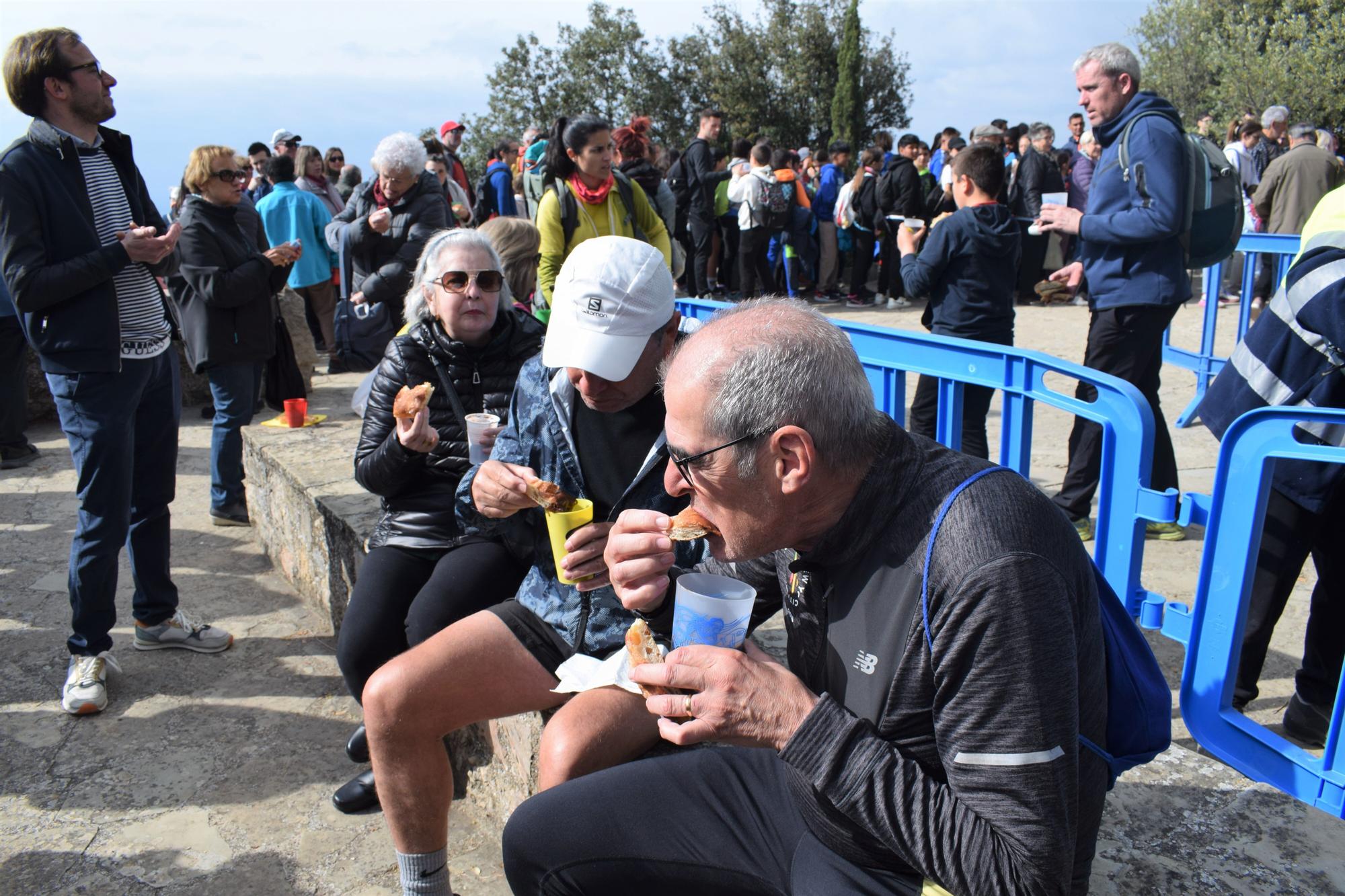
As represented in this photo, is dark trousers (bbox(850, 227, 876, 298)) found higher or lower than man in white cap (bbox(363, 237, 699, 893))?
higher

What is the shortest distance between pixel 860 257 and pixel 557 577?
9.99m

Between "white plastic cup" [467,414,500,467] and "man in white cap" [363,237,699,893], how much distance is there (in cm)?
17

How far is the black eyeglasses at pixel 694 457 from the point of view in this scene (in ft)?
4.77

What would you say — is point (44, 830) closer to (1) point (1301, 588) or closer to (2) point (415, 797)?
(2) point (415, 797)

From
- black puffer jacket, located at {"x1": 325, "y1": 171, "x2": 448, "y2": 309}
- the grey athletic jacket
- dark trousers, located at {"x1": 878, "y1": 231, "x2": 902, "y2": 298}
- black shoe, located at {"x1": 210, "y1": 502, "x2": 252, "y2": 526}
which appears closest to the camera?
the grey athletic jacket

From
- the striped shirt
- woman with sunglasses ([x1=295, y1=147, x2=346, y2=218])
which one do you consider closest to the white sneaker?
the striped shirt

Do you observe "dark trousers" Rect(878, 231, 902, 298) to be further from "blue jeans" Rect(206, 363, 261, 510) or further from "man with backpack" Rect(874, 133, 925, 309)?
"blue jeans" Rect(206, 363, 261, 510)

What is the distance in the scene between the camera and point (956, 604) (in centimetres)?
125

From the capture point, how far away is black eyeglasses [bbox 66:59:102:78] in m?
3.27

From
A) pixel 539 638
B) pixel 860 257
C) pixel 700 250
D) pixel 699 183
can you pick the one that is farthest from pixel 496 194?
pixel 539 638

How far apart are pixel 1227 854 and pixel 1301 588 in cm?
283

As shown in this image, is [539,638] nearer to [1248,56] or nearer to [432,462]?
[432,462]

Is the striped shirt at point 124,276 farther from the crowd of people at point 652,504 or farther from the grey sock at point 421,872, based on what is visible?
the grey sock at point 421,872

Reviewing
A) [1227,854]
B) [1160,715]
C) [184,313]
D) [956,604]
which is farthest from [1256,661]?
[184,313]
